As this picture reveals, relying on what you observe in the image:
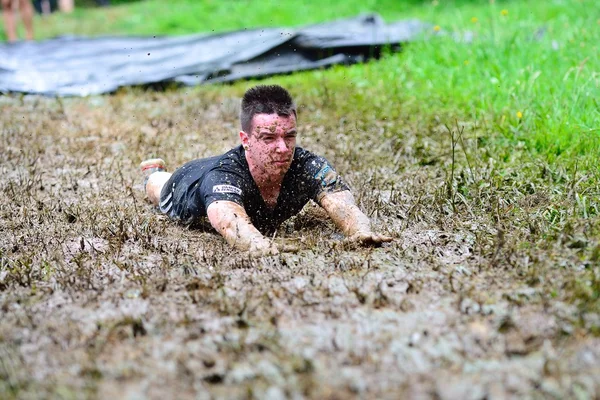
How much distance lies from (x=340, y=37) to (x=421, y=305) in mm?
6504

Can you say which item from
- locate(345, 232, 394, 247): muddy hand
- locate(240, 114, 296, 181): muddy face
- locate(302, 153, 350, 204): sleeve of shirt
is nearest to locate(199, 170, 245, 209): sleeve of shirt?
locate(240, 114, 296, 181): muddy face

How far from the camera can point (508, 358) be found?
270 centimetres

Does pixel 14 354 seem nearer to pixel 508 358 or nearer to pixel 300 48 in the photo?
pixel 508 358

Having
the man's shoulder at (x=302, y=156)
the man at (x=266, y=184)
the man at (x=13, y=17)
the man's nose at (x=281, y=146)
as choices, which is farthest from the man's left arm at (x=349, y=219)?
the man at (x=13, y=17)

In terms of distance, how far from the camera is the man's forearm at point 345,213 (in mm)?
4094

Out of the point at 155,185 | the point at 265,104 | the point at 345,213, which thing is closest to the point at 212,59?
the point at 155,185

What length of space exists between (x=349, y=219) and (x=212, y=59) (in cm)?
549

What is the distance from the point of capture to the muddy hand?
3.87 meters

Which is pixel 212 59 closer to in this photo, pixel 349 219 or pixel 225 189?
pixel 225 189

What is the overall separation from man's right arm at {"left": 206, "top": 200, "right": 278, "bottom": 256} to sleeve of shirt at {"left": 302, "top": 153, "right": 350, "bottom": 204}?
465 mm

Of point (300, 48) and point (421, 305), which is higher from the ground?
point (300, 48)

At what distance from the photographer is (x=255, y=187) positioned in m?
4.30

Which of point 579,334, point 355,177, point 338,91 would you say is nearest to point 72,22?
point 338,91

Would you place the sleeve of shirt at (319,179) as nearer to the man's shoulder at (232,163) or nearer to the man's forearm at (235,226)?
the man's shoulder at (232,163)
